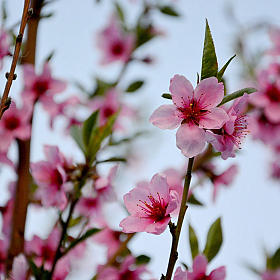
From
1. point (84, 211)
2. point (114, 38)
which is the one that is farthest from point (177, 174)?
point (114, 38)

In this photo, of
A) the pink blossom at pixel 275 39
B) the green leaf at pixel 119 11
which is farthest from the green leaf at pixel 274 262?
the green leaf at pixel 119 11

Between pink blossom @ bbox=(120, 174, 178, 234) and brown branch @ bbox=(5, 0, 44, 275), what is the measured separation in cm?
45

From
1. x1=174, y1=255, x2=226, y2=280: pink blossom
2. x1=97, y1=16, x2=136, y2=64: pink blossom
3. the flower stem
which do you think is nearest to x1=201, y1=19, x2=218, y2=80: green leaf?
the flower stem

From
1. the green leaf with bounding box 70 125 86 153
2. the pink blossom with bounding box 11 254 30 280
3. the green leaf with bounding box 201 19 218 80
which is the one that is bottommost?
the pink blossom with bounding box 11 254 30 280

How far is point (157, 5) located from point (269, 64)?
1.99 feet

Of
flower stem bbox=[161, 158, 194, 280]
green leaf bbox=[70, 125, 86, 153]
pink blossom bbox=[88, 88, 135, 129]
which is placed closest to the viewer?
flower stem bbox=[161, 158, 194, 280]

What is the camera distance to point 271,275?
1311 millimetres

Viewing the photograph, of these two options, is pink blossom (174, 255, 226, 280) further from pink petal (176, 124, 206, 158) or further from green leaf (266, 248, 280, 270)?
green leaf (266, 248, 280, 270)

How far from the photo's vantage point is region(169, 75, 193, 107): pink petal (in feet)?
2.27

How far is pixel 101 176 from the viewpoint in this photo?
3.68ft

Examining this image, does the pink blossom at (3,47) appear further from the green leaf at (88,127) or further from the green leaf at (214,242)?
the green leaf at (214,242)

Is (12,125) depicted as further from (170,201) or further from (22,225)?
(170,201)

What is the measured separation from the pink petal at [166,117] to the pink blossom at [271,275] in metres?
0.86

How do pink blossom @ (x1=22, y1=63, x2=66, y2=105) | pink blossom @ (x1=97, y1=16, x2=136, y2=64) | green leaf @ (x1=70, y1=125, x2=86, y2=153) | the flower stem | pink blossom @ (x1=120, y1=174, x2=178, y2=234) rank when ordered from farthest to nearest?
pink blossom @ (x1=97, y1=16, x2=136, y2=64)
pink blossom @ (x1=22, y1=63, x2=66, y2=105)
green leaf @ (x1=70, y1=125, x2=86, y2=153)
pink blossom @ (x1=120, y1=174, x2=178, y2=234)
the flower stem
